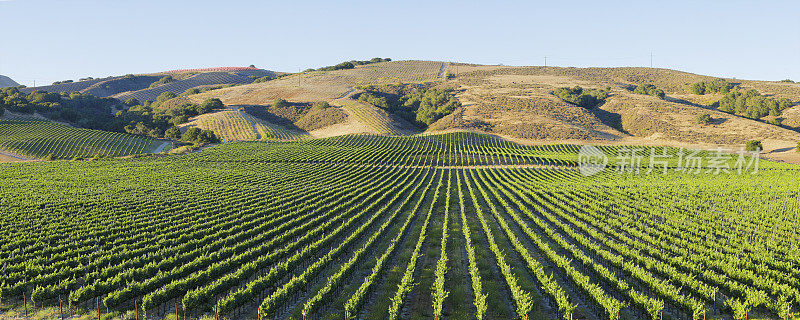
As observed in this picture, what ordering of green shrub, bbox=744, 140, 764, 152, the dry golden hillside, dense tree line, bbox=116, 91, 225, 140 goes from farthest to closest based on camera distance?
the dry golden hillside, dense tree line, bbox=116, 91, 225, 140, green shrub, bbox=744, 140, 764, 152

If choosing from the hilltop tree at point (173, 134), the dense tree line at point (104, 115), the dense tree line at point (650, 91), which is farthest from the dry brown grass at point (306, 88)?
the dense tree line at point (650, 91)

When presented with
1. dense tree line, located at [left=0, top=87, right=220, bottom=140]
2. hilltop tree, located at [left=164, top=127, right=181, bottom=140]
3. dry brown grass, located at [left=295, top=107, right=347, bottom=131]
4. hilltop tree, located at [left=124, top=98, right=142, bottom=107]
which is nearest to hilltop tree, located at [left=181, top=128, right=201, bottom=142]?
hilltop tree, located at [left=164, top=127, right=181, bottom=140]

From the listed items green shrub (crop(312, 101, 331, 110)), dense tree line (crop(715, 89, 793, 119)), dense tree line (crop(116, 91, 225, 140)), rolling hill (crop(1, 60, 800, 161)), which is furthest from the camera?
green shrub (crop(312, 101, 331, 110))

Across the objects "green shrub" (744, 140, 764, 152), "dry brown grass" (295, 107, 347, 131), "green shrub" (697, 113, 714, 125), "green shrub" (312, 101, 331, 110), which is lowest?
"green shrub" (744, 140, 764, 152)

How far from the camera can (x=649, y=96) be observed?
14162 cm

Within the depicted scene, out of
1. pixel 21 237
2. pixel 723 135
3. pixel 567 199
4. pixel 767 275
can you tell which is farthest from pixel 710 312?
pixel 723 135

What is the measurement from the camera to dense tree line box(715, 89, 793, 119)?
115 metres

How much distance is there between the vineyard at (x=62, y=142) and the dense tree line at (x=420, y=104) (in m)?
72.5

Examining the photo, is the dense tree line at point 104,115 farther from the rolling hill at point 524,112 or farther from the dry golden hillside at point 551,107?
the dry golden hillside at point 551,107

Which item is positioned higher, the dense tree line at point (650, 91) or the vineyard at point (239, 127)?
the dense tree line at point (650, 91)

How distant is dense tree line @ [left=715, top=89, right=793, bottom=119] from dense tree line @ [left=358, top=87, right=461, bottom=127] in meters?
82.3

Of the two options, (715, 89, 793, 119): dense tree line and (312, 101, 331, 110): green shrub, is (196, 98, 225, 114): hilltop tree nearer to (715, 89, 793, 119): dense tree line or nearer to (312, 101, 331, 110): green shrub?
(312, 101, 331, 110): green shrub

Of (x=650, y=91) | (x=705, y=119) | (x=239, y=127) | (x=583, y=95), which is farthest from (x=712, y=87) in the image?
(x=239, y=127)

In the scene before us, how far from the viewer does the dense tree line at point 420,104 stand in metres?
133
